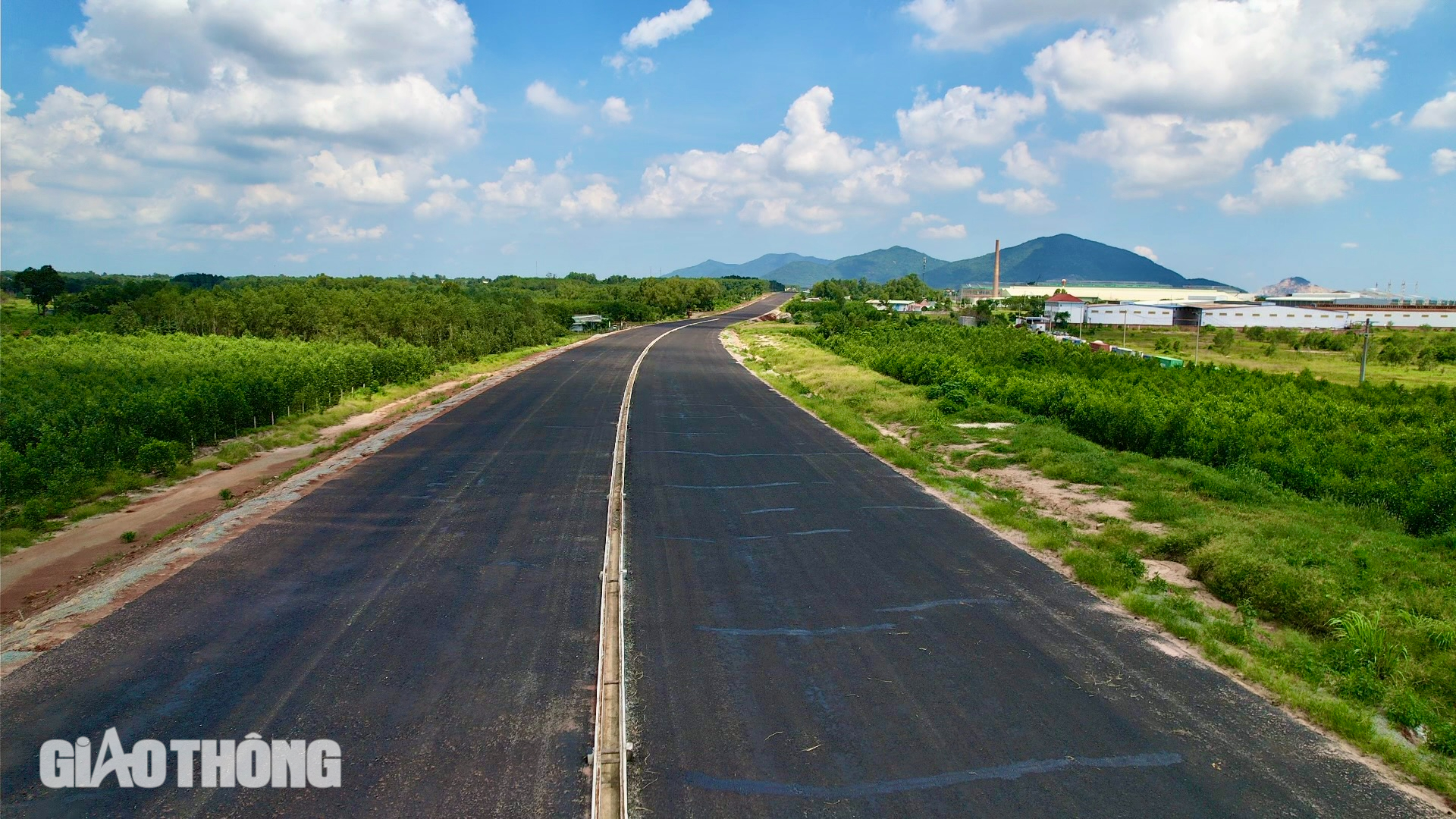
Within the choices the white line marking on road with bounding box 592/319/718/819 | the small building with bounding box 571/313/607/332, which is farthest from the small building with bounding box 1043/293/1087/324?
the white line marking on road with bounding box 592/319/718/819

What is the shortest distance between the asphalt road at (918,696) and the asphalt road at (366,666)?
76 cm

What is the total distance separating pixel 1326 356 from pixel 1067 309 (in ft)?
175

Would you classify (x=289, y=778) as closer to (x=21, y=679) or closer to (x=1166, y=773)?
(x=21, y=679)

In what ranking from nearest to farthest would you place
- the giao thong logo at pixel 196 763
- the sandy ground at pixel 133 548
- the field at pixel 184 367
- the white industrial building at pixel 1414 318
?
the giao thong logo at pixel 196 763 < the sandy ground at pixel 133 548 < the field at pixel 184 367 < the white industrial building at pixel 1414 318

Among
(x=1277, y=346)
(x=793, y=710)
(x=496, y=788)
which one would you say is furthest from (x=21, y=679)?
(x=1277, y=346)

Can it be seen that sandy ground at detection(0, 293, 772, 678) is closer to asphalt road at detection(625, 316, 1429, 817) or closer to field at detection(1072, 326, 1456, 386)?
asphalt road at detection(625, 316, 1429, 817)

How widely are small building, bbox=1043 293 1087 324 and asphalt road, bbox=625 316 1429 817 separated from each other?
87.9 meters

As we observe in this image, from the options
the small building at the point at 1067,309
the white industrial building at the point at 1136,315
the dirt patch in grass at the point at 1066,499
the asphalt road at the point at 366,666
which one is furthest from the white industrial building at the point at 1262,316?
the asphalt road at the point at 366,666

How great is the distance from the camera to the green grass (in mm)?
6516

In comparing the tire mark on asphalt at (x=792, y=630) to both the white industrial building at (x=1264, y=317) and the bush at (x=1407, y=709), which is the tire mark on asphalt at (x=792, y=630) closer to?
the bush at (x=1407, y=709)

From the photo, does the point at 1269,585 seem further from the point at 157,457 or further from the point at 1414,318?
the point at 1414,318

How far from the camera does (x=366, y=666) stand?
689 cm

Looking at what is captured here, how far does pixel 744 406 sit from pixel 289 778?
1980cm

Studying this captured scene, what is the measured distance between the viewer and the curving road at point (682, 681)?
5215 mm
